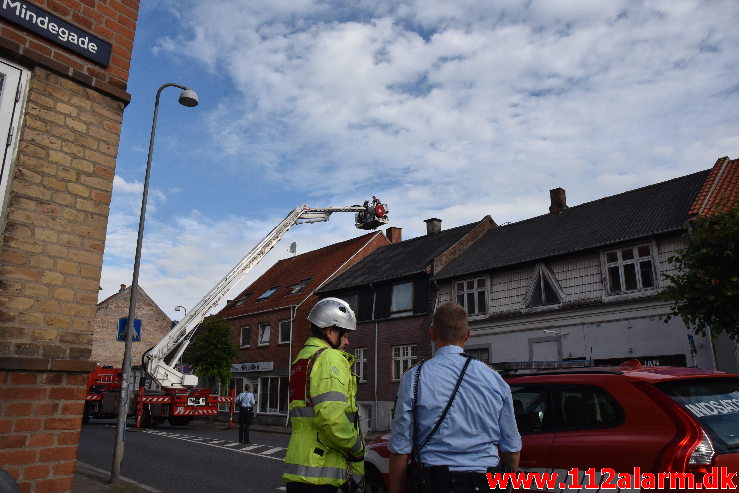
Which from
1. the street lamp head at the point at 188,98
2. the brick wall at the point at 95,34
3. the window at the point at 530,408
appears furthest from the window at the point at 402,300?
the brick wall at the point at 95,34

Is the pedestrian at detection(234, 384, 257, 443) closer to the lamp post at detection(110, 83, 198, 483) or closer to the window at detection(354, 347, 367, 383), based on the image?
the lamp post at detection(110, 83, 198, 483)

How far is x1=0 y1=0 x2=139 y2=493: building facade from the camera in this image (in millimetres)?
3502

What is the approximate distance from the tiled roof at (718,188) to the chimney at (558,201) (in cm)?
612

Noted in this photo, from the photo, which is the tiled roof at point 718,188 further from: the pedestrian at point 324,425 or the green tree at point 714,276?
the pedestrian at point 324,425

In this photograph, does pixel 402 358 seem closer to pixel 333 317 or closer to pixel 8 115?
pixel 333 317

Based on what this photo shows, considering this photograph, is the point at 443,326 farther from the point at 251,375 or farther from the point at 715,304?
the point at 251,375

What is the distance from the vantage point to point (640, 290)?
56.7 feet

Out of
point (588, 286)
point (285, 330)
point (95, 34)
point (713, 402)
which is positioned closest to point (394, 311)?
point (285, 330)

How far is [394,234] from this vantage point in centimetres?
3516

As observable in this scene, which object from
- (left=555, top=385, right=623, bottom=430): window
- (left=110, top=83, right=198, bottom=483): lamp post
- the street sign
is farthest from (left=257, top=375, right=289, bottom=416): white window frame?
(left=555, top=385, right=623, bottom=430): window

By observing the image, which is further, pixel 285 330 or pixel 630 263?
pixel 285 330

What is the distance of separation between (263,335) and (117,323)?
71.0 feet

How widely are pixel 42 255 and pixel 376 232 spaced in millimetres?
30603

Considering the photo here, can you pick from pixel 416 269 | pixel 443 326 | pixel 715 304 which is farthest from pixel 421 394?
pixel 416 269
